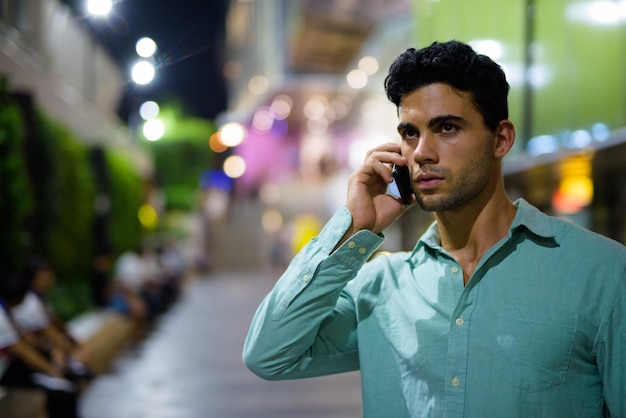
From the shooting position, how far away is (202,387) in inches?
313

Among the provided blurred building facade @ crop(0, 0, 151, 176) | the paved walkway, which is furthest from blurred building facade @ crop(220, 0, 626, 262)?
blurred building facade @ crop(0, 0, 151, 176)

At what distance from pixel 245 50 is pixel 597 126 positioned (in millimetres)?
62544

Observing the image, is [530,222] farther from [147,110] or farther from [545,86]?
[147,110]

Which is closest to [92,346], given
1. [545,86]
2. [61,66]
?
[61,66]

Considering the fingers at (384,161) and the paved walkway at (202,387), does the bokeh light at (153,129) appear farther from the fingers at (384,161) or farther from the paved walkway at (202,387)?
the fingers at (384,161)

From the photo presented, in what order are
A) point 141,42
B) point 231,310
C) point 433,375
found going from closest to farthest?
point 433,375, point 141,42, point 231,310

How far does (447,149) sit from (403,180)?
0.17 metres

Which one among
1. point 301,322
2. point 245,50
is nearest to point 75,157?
point 301,322

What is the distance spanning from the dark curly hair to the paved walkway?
5.21m

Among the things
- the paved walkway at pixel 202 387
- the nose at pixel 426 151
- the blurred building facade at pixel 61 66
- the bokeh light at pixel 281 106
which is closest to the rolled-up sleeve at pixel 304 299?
the nose at pixel 426 151

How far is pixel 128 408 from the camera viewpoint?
7.01m

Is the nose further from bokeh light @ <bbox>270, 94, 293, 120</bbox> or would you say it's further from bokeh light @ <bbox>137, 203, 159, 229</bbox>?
bokeh light @ <bbox>270, 94, 293, 120</bbox>

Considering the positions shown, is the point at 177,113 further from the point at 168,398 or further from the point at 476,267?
the point at 476,267

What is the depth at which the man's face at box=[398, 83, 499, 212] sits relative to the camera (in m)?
1.76
